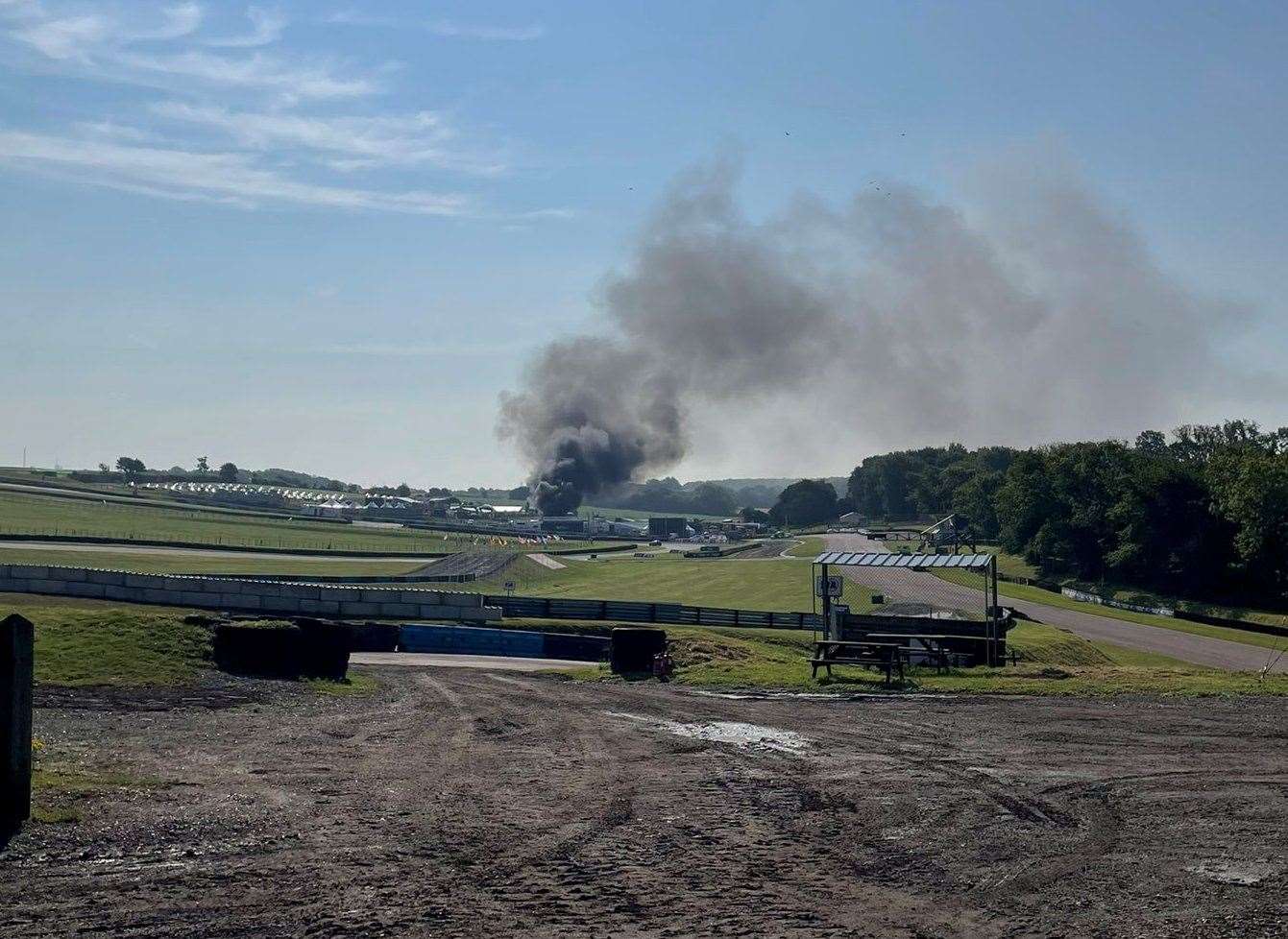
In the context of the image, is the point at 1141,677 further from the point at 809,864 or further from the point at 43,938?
Answer: the point at 43,938

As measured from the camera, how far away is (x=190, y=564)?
87250mm

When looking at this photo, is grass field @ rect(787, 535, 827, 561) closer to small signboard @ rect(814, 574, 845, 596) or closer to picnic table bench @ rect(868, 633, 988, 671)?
small signboard @ rect(814, 574, 845, 596)

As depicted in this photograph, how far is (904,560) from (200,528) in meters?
106

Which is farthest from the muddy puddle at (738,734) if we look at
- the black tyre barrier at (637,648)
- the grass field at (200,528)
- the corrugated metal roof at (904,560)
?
the grass field at (200,528)

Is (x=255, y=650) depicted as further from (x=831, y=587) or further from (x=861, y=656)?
(x=831, y=587)

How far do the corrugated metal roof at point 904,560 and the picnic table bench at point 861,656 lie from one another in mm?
3016

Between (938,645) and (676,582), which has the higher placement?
(938,645)

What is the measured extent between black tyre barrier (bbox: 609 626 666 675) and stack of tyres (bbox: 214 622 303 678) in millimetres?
8510

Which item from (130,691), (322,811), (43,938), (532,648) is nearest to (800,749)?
(322,811)

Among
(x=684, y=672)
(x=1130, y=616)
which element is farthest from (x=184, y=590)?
(x=1130, y=616)

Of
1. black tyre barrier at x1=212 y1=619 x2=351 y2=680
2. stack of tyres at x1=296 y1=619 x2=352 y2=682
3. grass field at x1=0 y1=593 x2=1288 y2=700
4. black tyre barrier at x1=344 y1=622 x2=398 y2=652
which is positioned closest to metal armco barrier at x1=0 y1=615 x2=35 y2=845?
grass field at x1=0 y1=593 x2=1288 y2=700

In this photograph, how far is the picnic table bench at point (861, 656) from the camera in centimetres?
2946

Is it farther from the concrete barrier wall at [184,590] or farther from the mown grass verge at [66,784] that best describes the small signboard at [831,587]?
the mown grass verge at [66,784]

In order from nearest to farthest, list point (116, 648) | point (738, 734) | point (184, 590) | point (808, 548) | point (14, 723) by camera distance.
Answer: point (14, 723) → point (738, 734) → point (116, 648) → point (184, 590) → point (808, 548)
